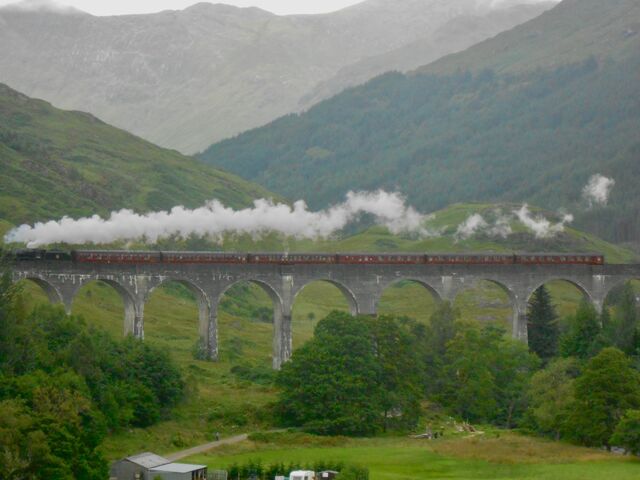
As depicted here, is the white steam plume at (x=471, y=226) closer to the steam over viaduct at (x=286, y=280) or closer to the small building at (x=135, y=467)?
the steam over viaduct at (x=286, y=280)

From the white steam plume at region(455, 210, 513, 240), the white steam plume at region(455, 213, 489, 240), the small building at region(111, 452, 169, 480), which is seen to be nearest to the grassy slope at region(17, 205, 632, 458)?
the white steam plume at region(455, 213, 489, 240)

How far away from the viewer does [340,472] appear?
5416cm

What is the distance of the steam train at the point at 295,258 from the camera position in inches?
3329

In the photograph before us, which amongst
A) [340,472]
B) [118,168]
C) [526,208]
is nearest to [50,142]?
[118,168]

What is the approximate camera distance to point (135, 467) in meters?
54.4

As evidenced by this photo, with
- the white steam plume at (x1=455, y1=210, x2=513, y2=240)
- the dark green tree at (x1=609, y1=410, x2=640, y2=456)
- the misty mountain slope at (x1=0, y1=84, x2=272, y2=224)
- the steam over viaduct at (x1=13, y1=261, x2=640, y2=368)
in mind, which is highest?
the misty mountain slope at (x1=0, y1=84, x2=272, y2=224)

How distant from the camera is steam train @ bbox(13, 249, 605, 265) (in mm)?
84562

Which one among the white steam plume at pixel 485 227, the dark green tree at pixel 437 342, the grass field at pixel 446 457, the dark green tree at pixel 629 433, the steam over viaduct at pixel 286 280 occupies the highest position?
the white steam plume at pixel 485 227

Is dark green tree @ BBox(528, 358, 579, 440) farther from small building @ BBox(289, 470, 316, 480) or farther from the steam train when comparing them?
small building @ BBox(289, 470, 316, 480)

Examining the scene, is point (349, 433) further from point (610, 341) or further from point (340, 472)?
point (610, 341)

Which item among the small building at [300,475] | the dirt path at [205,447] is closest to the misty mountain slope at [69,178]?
the dirt path at [205,447]

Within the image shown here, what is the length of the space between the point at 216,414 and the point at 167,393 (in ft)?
11.1

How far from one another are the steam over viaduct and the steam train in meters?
0.39

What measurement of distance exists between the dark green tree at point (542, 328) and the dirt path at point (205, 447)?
35.6 metres
